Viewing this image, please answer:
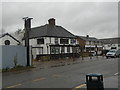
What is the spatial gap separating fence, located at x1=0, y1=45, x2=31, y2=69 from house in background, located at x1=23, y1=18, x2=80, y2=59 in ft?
57.4

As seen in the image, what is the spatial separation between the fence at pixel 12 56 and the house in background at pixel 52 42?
17.5 meters

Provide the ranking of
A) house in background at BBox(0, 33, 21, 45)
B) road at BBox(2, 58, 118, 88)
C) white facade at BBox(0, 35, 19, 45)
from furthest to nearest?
house in background at BBox(0, 33, 21, 45)
white facade at BBox(0, 35, 19, 45)
road at BBox(2, 58, 118, 88)

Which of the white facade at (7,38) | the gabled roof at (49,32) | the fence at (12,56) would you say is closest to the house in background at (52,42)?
the gabled roof at (49,32)

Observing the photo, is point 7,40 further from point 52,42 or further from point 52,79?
point 52,79

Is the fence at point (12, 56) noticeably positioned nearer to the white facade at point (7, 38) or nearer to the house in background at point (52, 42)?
the house in background at point (52, 42)

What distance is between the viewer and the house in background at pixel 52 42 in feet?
136

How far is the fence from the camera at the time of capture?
65.0 ft

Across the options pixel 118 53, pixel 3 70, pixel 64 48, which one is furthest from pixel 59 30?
pixel 3 70

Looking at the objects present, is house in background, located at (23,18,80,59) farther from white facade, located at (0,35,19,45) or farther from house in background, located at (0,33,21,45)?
white facade, located at (0,35,19,45)

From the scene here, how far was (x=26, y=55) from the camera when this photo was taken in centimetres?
2223

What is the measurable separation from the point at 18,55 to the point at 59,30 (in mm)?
25581

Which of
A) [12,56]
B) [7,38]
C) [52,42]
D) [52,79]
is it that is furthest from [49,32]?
[52,79]

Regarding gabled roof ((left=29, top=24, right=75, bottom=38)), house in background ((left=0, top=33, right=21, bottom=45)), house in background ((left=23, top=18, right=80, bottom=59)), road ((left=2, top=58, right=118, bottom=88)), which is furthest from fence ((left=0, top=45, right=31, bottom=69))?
house in background ((left=0, top=33, right=21, bottom=45))

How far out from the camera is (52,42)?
4225 centimetres
